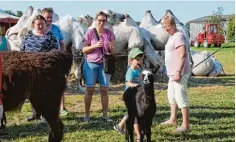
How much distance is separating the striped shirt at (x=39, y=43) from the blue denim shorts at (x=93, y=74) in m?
0.64

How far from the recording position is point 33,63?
543cm

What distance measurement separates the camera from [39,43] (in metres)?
6.95

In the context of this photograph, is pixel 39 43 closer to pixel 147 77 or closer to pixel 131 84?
pixel 131 84

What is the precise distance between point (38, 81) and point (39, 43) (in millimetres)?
1633

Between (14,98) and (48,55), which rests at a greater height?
(48,55)

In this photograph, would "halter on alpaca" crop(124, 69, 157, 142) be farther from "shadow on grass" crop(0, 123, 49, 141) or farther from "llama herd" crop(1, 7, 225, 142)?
"shadow on grass" crop(0, 123, 49, 141)

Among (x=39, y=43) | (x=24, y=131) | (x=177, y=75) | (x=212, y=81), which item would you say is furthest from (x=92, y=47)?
(x=212, y=81)

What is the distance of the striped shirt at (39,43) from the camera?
6945 millimetres

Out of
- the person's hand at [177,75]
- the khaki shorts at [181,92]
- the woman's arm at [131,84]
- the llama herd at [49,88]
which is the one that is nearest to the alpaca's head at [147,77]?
the llama herd at [49,88]

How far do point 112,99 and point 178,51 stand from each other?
423cm

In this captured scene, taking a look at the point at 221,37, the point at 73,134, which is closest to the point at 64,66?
the point at 73,134

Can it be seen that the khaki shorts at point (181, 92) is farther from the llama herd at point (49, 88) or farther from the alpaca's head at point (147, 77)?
the alpaca's head at point (147, 77)

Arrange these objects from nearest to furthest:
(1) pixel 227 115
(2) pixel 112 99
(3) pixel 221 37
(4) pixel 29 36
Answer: (4) pixel 29 36 < (1) pixel 227 115 < (2) pixel 112 99 < (3) pixel 221 37

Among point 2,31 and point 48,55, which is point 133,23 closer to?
point 2,31
